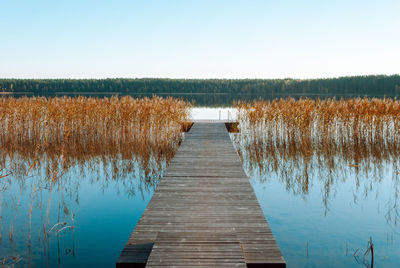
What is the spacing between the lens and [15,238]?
162 inches

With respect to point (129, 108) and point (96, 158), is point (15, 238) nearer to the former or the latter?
point (96, 158)

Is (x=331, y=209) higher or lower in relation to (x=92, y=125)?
lower

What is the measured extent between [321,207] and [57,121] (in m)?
8.12

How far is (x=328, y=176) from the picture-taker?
273 inches

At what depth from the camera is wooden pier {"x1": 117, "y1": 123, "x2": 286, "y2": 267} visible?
2611 mm

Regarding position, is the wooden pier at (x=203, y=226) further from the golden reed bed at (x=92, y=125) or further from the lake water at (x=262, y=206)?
the golden reed bed at (x=92, y=125)

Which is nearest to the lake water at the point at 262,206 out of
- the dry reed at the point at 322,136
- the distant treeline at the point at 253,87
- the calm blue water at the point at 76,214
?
the calm blue water at the point at 76,214

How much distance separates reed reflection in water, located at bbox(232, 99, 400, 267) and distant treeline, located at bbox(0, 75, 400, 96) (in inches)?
1563

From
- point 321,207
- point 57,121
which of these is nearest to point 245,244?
point 321,207

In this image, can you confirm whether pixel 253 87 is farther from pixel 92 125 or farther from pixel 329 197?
pixel 329 197

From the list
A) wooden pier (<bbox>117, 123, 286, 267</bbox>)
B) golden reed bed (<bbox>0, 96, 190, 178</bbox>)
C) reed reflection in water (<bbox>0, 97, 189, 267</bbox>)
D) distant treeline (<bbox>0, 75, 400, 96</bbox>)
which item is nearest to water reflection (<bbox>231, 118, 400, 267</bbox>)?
wooden pier (<bbox>117, 123, 286, 267</bbox>)

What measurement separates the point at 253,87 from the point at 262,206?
177 feet

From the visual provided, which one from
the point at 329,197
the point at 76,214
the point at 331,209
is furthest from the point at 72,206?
the point at 329,197

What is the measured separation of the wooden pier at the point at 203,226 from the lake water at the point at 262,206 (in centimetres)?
77
